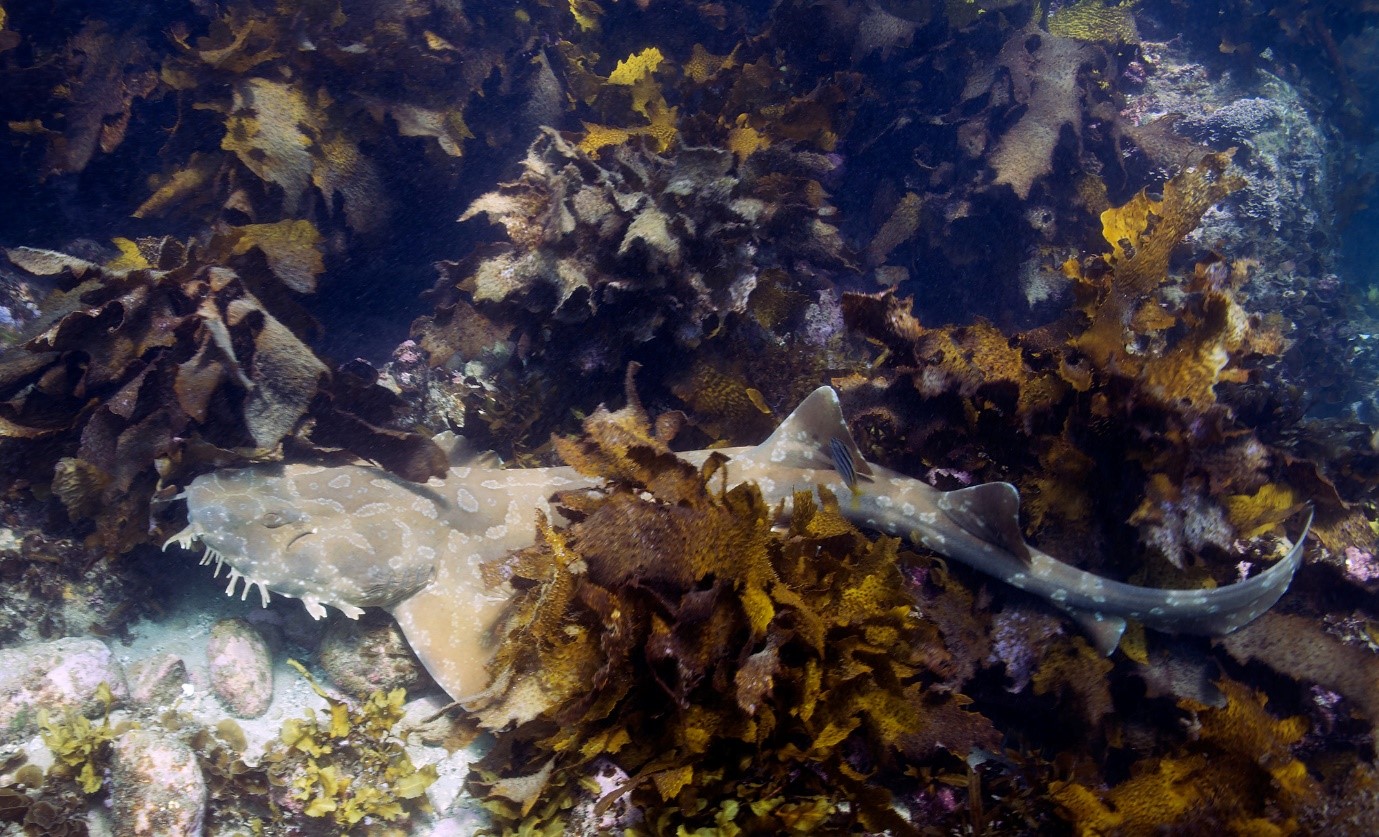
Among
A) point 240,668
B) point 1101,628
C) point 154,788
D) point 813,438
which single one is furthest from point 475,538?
point 1101,628

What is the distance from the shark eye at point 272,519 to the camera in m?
4.00

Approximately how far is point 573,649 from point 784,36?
690cm

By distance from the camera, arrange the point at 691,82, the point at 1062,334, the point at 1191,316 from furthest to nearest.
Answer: the point at 691,82, the point at 1062,334, the point at 1191,316

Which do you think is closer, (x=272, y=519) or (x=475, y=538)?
(x=272, y=519)

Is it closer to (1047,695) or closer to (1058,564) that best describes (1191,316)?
(1058,564)

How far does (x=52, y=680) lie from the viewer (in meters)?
3.99

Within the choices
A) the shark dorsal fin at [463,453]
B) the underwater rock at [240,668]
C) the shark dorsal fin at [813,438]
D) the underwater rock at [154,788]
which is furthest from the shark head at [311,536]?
the shark dorsal fin at [813,438]

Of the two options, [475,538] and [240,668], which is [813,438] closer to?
[475,538]

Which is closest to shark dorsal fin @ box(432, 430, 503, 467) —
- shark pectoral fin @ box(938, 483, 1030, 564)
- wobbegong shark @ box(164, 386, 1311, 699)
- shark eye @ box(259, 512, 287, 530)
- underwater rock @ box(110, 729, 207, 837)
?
wobbegong shark @ box(164, 386, 1311, 699)

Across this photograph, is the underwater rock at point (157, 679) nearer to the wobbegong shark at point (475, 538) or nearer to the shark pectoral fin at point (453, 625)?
the wobbegong shark at point (475, 538)

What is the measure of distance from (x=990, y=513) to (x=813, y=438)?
1.14 meters

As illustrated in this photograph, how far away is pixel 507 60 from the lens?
7.35 m

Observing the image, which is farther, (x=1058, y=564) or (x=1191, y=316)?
(x=1191, y=316)

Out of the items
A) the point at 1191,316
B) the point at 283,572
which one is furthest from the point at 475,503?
the point at 1191,316
